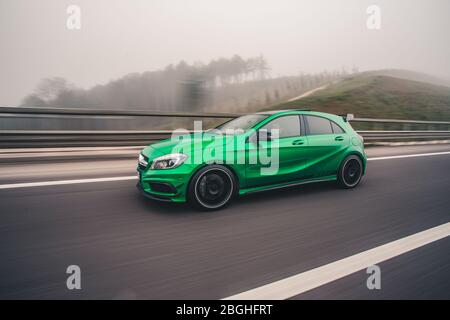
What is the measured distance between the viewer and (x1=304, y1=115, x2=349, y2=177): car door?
544 centimetres

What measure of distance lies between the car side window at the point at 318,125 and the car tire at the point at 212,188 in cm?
179

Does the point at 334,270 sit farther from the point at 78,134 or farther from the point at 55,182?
the point at 78,134

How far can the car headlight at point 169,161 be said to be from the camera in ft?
14.3

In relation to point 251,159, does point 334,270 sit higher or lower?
lower

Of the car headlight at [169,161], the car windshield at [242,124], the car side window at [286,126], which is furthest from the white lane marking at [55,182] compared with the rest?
the car side window at [286,126]

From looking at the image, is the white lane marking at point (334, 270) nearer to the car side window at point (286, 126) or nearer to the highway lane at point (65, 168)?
the car side window at point (286, 126)

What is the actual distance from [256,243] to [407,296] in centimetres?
146

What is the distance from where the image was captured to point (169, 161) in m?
4.39

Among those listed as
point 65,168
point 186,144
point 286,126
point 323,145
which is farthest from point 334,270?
point 65,168

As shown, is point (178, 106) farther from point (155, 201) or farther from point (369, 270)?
point (369, 270)

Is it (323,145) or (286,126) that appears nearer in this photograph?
(286,126)

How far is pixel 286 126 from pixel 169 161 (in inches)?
79.6
